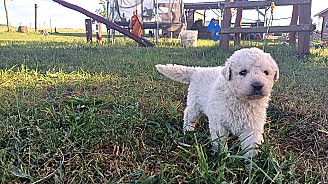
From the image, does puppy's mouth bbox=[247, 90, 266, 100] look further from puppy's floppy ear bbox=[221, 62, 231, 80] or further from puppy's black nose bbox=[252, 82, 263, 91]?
puppy's floppy ear bbox=[221, 62, 231, 80]

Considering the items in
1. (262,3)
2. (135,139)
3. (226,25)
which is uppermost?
(262,3)

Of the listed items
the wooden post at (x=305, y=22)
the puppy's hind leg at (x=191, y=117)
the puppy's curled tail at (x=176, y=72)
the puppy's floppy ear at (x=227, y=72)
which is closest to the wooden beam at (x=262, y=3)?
the wooden post at (x=305, y=22)

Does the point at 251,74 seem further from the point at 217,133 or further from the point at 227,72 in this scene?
the point at 217,133

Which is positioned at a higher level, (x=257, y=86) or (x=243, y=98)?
(x=257, y=86)

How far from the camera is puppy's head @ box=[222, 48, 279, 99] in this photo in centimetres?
202

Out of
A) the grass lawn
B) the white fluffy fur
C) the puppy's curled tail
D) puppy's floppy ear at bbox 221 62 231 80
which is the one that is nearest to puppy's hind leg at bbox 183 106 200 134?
the grass lawn

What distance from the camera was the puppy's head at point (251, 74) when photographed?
2016 millimetres

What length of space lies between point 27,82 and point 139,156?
2.50m

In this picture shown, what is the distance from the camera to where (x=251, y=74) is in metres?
2.09

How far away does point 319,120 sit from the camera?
2609mm

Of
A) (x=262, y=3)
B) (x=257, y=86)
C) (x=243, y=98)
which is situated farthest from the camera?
(x=262, y=3)

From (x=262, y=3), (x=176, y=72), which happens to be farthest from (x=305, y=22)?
(x=176, y=72)

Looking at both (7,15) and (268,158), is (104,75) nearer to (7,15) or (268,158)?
(268,158)

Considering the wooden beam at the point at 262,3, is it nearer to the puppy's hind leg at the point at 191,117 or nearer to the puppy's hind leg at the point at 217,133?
the puppy's hind leg at the point at 191,117
